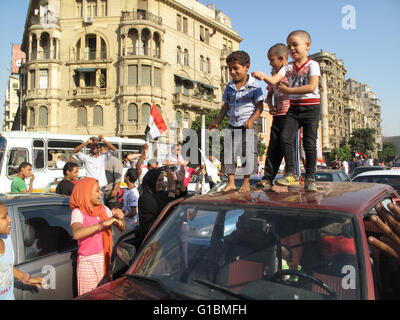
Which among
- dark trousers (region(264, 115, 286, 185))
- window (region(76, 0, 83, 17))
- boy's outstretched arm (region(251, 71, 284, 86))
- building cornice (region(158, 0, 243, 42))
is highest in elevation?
building cornice (region(158, 0, 243, 42))

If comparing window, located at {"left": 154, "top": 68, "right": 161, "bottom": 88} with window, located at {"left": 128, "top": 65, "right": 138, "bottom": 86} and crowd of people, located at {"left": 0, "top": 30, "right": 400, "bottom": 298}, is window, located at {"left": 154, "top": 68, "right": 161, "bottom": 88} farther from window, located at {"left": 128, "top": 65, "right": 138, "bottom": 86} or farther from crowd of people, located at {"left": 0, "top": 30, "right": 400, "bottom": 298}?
crowd of people, located at {"left": 0, "top": 30, "right": 400, "bottom": 298}

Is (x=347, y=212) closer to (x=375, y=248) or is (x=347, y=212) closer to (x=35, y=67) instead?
(x=375, y=248)

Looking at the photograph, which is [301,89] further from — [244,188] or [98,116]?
[98,116]

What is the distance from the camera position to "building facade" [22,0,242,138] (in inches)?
1309

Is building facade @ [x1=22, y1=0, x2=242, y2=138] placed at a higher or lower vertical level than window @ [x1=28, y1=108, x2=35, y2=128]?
higher

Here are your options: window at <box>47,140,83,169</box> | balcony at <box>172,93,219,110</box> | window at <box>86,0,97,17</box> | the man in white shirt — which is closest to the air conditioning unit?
window at <box>86,0,97,17</box>

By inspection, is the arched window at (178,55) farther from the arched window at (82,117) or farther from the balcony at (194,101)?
the arched window at (82,117)

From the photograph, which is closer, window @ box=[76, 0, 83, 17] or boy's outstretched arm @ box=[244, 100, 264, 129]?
boy's outstretched arm @ box=[244, 100, 264, 129]

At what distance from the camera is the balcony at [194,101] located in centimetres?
3666

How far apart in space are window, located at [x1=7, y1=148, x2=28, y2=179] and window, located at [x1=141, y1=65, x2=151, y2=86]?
22.6m

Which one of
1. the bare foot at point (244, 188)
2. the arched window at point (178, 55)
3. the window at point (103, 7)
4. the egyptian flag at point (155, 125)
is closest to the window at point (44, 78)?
the window at point (103, 7)

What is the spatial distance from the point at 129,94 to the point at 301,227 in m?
33.0

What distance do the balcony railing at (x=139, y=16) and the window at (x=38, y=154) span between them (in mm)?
25408

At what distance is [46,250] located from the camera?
10.7 feet
